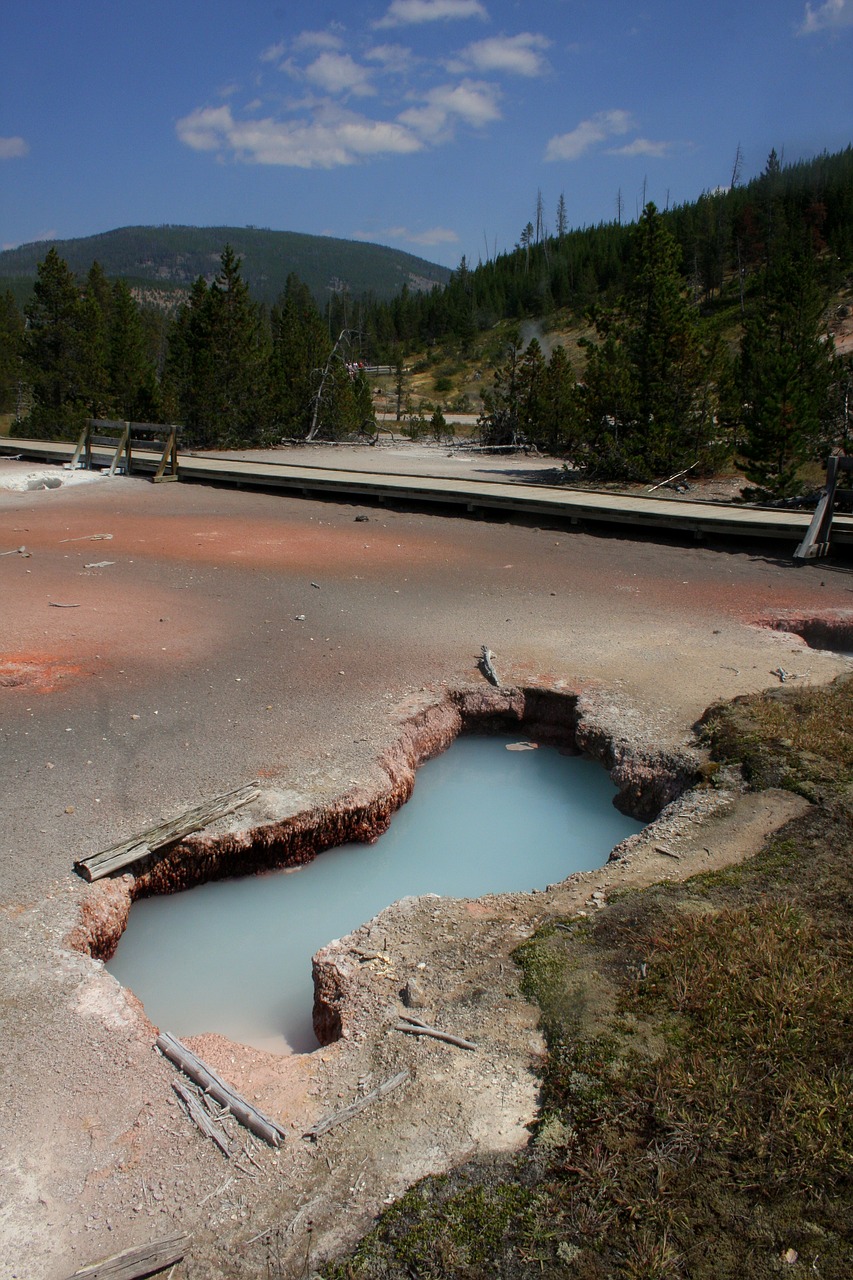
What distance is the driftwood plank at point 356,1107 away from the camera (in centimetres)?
282

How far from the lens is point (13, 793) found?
497cm

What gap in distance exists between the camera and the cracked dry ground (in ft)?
8.75

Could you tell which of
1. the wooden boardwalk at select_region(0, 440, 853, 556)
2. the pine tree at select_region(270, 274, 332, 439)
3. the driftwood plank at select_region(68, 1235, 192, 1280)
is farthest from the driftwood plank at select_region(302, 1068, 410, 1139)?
the pine tree at select_region(270, 274, 332, 439)

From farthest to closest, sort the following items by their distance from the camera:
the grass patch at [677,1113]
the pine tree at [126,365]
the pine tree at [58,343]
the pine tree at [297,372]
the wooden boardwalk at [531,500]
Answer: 1. the pine tree at [126,365]
2. the pine tree at [58,343]
3. the pine tree at [297,372]
4. the wooden boardwalk at [531,500]
5. the grass patch at [677,1113]

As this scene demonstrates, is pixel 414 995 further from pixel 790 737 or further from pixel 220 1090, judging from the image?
pixel 790 737

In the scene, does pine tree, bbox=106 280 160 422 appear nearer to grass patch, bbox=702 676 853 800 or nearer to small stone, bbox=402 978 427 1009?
grass patch, bbox=702 676 853 800

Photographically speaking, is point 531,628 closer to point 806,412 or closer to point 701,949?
point 701,949

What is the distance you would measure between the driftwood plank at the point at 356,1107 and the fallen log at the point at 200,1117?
0.24 m

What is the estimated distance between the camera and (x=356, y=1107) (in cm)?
290

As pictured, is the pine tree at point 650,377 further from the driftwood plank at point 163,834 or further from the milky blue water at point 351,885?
the driftwood plank at point 163,834

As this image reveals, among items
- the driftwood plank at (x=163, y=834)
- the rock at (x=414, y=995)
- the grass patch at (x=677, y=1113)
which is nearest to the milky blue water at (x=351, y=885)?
the driftwood plank at (x=163, y=834)

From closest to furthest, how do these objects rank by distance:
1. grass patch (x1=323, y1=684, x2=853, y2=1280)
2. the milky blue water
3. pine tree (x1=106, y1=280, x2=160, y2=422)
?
grass patch (x1=323, y1=684, x2=853, y2=1280) < the milky blue water < pine tree (x1=106, y1=280, x2=160, y2=422)

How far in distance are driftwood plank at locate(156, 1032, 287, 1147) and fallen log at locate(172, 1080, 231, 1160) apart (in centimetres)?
5

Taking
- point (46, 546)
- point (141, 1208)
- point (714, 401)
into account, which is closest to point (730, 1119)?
point (141, 1208)
